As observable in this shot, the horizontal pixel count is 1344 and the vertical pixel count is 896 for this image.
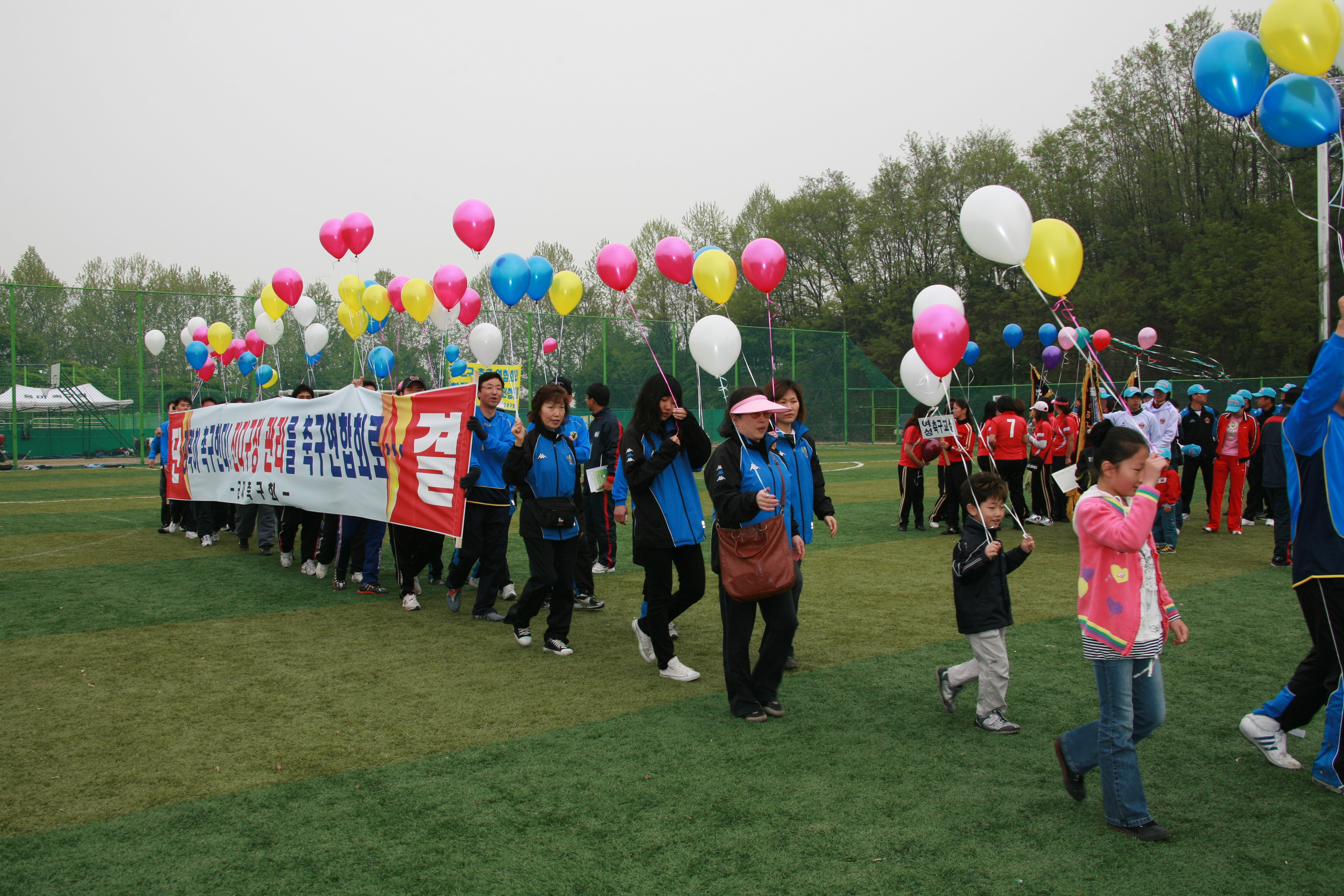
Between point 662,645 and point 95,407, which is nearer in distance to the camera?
point 662,645

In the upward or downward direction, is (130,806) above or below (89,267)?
below

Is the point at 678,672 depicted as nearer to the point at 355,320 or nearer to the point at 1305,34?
the point at 1305,34

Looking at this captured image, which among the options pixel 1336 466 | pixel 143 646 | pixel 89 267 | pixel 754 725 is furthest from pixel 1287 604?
pixel 89 267

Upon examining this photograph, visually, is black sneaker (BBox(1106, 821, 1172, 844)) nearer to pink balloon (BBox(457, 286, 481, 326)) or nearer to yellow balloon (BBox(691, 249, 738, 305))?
yellow balloon (BBox(691, 249, 738, 305))

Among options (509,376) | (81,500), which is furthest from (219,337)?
(509,376)

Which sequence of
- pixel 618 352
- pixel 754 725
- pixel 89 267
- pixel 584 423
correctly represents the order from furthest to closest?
pixel 89 267
pixel 618 352
pixel 584 423
pixel 754 725

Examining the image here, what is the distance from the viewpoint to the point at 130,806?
359cm

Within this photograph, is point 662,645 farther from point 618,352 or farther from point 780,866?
point 618,352

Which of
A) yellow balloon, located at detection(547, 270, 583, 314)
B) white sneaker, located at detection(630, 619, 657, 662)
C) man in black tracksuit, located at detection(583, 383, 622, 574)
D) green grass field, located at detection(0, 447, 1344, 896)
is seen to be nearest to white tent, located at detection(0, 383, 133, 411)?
yellow balloon, located at detection(547, 270, 583, 314)

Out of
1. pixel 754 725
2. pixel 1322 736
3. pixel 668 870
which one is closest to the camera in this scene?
pixel 668 870

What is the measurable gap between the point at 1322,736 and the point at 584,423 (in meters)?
4.92

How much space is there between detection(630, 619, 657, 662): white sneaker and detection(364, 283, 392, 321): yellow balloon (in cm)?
986

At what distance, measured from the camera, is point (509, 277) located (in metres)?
10.0

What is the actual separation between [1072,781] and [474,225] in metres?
8.62
